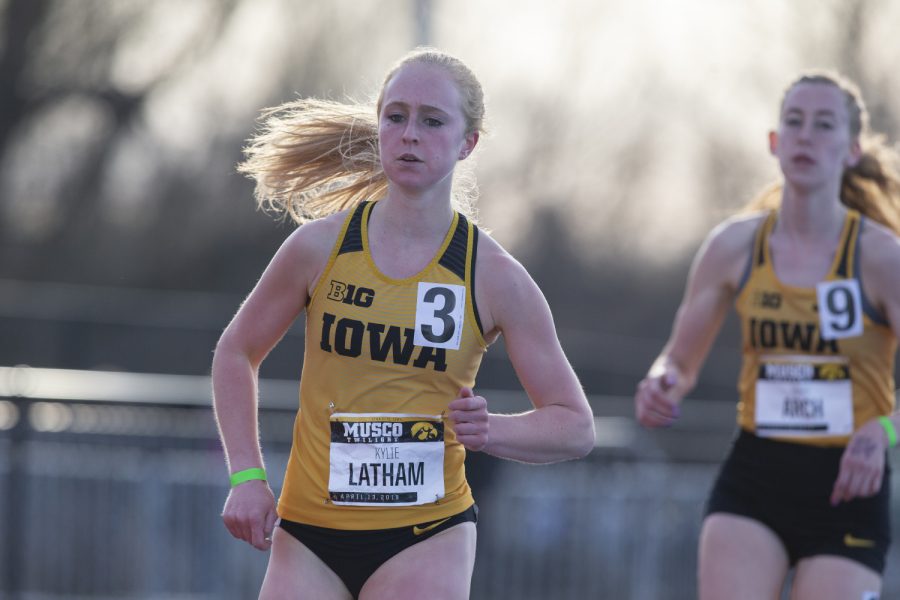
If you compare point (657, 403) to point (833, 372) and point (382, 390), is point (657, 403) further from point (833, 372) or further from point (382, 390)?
point (382, 390)

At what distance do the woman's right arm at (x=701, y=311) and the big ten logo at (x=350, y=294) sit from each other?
163 centimetres

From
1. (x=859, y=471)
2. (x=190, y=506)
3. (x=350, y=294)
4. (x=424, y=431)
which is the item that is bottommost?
(x=190, y=506)

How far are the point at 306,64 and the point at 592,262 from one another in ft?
19.8

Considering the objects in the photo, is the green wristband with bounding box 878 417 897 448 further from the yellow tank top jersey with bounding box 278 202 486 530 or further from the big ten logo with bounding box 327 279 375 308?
the big ten logo with bounding box 327 279 375 308

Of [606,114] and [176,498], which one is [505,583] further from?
[606,114]

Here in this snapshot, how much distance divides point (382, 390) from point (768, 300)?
189cm

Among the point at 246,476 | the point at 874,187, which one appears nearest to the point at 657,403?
the point at 874,187

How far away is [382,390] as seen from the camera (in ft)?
12.6

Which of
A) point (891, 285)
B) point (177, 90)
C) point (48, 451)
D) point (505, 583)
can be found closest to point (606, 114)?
point (177, 90)

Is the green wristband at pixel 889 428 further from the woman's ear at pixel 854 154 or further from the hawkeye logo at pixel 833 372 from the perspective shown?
the woman's ear at pixel 854 154

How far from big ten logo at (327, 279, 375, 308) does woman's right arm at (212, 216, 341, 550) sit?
73 millimetres

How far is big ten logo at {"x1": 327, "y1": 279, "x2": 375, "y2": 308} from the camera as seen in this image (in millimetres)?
3857

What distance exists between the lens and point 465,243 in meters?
3.99

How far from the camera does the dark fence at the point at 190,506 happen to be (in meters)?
8.08
